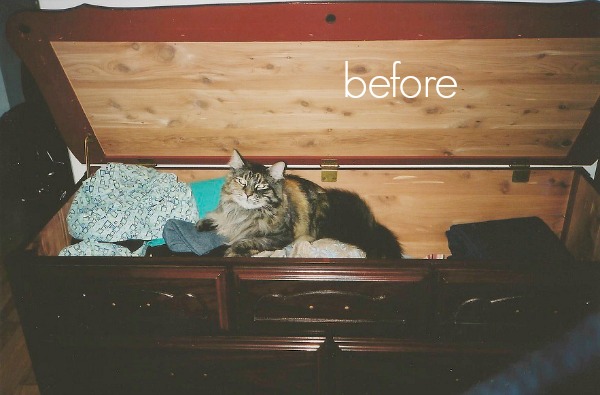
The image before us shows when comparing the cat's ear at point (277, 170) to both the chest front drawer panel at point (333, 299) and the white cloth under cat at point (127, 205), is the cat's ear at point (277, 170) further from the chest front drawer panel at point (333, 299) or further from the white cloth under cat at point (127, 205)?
the chest front drawer panel at point (333, 299)

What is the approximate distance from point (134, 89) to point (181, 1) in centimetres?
38

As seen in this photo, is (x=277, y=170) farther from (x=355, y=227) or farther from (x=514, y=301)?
(x=514, y=301)

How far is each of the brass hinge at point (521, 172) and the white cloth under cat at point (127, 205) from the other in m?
1.39

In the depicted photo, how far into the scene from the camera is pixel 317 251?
1539 mm

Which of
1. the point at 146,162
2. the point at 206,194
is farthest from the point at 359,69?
the point at 146,162

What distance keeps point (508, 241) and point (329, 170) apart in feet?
2.55

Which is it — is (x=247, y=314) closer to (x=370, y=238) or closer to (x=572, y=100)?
(x=370, y=238)

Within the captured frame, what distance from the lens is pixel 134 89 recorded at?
1.51 m

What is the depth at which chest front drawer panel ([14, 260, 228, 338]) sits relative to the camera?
1292 mm

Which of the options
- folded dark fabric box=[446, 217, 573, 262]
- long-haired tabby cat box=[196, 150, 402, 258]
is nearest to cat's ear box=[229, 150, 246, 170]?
long-haired tabby cat box=[196, 150, 402, 258]

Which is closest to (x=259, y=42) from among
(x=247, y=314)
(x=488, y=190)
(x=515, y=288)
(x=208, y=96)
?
(x=208, y=96)

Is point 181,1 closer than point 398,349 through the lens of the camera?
No

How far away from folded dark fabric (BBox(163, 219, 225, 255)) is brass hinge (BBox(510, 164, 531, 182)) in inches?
50.7

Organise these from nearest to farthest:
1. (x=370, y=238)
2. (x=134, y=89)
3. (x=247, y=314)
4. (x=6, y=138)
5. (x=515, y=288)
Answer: (x=515, y=288)
(x=247, y=314)
(x=134, y=89)
(x=6, y=138)
(x=370, y=238)
